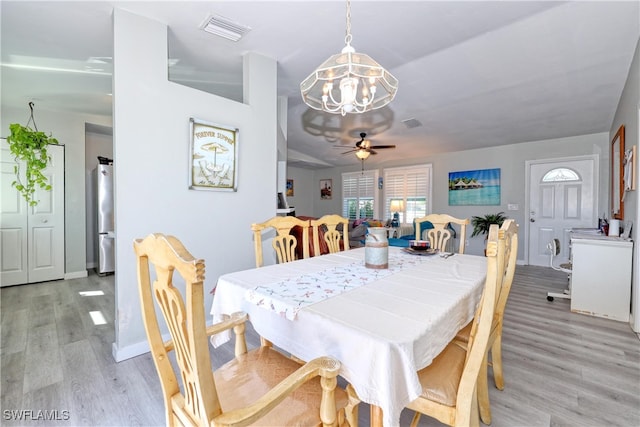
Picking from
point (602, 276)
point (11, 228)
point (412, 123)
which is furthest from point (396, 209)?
point (11, 228)

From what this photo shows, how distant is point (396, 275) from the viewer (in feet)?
4.96

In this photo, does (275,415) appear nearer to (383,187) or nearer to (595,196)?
(595,196)

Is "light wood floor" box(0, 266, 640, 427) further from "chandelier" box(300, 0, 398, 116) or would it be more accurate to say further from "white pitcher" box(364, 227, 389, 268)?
"chandelier" box(300, 0, 398, 116)

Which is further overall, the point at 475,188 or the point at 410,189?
the point at 410,189

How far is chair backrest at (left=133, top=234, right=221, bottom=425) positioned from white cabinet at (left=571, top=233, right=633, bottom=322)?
370 centimetres

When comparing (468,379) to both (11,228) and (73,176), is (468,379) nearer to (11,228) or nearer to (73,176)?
(11,228)

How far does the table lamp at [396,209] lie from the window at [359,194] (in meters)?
0.68

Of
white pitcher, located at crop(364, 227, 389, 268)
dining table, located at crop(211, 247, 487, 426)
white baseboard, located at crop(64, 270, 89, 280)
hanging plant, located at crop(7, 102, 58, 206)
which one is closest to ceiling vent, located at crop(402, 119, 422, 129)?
dining table, located at crop(211, 247, 487, 426)

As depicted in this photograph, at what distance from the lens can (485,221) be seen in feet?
18.0

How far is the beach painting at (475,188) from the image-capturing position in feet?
18.5

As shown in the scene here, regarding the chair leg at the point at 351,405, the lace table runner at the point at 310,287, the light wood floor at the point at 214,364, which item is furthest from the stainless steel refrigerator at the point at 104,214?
the chair leg at the point at 351,405

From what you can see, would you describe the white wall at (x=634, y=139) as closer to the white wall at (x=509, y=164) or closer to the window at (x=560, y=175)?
the white wall at (x=509, y=164)

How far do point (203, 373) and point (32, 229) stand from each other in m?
4.94

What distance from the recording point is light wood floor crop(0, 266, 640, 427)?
1513 millimetres
